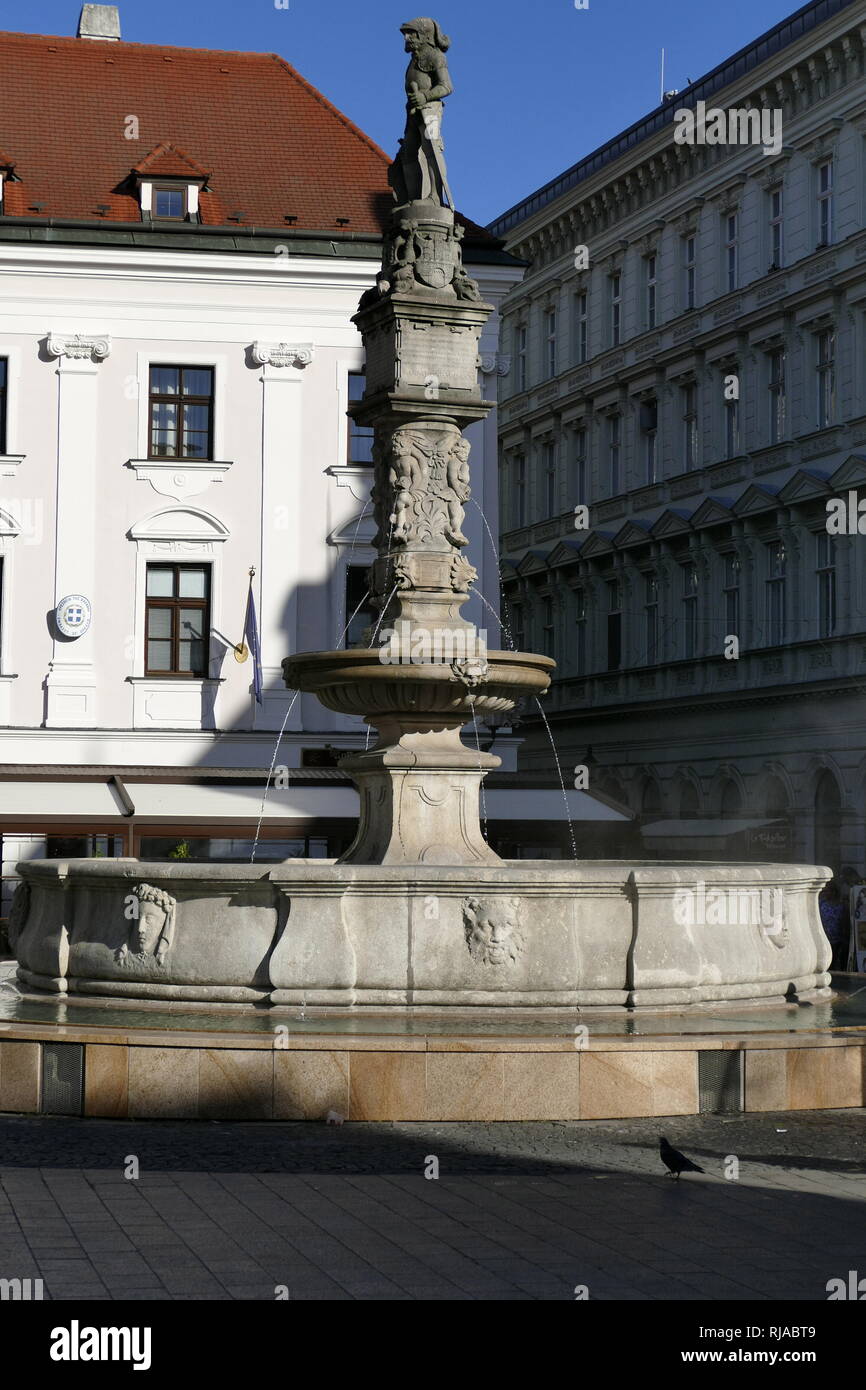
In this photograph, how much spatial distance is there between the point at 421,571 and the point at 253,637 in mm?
16925

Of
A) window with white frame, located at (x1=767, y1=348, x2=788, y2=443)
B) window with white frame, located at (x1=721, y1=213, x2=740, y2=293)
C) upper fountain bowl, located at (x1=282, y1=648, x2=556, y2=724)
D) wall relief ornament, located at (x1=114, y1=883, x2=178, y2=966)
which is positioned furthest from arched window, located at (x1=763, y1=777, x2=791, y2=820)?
wall relief ornament, located at (x1=114, y1=883, x2=178, y2=966)

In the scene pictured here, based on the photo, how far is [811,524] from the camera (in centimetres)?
4041

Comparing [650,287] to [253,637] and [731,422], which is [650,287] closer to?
[731,422]

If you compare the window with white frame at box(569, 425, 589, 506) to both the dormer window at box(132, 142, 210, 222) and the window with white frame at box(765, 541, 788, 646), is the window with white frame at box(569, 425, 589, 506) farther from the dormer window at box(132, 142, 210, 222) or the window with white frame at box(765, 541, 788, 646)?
the dormer window at box(132, 142, 210, 222)

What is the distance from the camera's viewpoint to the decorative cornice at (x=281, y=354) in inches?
1292

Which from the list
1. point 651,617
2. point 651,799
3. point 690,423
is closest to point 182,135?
point 690,423

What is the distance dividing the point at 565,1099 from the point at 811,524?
30.8 m

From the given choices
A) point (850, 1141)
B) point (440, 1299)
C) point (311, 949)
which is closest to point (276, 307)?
point (311, 949)

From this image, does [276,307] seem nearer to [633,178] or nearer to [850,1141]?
[633,178]

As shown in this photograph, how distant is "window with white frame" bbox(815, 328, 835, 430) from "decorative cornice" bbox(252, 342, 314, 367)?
12.0m

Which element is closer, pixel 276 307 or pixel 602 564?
pixel 276 307

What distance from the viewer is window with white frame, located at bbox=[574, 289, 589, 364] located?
52625mm

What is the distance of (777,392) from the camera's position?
4238 centimetres

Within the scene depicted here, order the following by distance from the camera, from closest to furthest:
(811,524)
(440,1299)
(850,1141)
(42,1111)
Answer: (440,1299) < (850,1141) < (42,1111) < (811,524)
